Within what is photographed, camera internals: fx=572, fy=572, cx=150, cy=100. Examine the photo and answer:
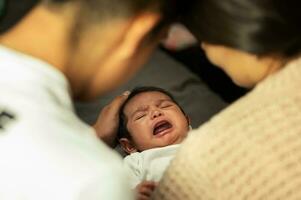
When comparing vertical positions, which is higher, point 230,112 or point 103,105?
point 230,112

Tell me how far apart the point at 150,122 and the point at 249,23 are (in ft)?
2.46

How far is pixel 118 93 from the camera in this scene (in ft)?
5.66

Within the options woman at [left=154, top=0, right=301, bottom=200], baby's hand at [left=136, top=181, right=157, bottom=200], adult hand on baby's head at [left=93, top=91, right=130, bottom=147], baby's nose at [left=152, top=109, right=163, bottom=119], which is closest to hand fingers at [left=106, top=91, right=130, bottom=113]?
adult hand on baby's head at [left=93, top=91, right=130, bottom=147]

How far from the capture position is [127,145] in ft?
5.05

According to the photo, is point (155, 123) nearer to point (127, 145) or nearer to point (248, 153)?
point (127, 145)

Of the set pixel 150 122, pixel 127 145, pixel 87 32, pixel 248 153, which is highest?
pixel 87 32

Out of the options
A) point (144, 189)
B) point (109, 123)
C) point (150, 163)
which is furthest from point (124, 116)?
point (144, 189)

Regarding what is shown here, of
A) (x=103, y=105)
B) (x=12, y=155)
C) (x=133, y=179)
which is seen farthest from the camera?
(x=103, y=105)

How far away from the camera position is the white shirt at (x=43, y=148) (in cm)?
64

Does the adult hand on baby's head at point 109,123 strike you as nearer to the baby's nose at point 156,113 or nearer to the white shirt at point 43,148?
the baby's nose at point 156,113

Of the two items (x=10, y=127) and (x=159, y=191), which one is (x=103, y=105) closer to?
(x=159, y=191)

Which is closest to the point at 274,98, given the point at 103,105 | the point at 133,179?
the point at 133,179

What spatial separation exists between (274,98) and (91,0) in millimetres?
321

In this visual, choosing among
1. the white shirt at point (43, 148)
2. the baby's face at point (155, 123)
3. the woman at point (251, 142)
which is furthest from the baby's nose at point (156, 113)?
the white shirt at point (43, 148)
